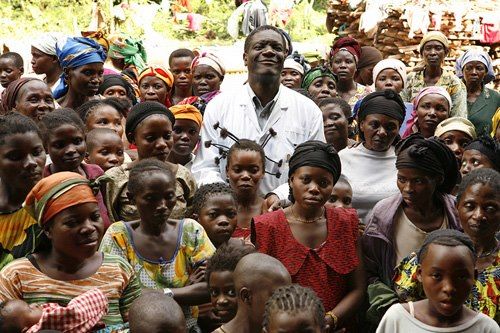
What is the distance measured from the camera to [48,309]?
13.4ft

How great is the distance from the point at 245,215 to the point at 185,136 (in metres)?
1.24

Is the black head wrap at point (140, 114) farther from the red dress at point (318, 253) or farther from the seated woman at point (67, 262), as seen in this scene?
the seated woman at point (67, 262)

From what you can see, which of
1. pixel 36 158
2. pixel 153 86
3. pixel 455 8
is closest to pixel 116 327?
pixel 36 158

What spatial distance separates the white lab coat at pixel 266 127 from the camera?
6.43 m

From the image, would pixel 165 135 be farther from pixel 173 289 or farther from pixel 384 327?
pixel 384 327

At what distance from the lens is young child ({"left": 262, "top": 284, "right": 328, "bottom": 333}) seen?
3758 millimetres

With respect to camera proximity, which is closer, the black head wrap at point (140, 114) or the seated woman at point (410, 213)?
the seated woman at point (410, 213)

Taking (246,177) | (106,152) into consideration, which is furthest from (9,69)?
(246,177)

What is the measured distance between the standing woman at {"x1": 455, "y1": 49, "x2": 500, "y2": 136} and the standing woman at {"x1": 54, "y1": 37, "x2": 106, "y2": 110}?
3888mm

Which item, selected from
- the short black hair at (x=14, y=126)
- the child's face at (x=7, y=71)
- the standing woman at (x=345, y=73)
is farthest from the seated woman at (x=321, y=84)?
the short black hair at (x=14, y=126)

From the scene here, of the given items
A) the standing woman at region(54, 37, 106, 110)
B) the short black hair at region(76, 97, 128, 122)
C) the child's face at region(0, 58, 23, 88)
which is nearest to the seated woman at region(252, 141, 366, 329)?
the short black hair at region(76, 97, 128, 122)

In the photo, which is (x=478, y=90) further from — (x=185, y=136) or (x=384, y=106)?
(x=185, y=136)

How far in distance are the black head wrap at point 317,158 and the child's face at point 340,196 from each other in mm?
341

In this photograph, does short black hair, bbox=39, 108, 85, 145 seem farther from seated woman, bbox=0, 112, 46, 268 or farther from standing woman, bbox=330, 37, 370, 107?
standing woman, bbox=330, 37, 370, 107
